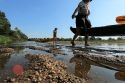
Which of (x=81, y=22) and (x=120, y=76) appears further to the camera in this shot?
(x=81, y=22)

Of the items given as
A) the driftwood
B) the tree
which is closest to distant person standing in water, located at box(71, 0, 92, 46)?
the driftwood

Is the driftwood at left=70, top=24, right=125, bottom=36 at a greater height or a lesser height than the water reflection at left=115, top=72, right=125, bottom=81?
greater

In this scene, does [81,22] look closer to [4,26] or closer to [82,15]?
[82,15]

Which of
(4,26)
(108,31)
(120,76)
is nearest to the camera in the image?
(120,76)

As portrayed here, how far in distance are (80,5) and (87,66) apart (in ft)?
30.6

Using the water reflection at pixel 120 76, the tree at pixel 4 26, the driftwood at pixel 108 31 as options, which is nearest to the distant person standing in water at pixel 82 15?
the driftwood at pixel 108 31

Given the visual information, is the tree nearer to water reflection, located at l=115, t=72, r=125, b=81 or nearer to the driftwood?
the driftwood

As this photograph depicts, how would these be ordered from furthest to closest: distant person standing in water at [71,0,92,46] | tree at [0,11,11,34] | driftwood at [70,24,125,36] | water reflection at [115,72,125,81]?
tree at [0,11,11,34] < distant person standing in water at [71,0,92,46] < driftwood at [70,24,125,36] < water reflection at [115,72,125,81]

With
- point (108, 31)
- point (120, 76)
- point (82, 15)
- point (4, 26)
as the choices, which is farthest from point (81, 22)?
point (4, 26)

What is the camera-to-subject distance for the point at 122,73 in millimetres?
5855

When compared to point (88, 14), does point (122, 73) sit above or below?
below

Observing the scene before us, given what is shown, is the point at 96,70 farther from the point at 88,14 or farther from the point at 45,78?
the point at 88,14

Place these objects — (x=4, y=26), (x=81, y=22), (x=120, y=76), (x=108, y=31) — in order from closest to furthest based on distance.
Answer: (x=120, y=76)
(x=108, y=31)
(x=81, y=22)
(x=4, y=26)

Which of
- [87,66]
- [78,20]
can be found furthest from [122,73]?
[78,20]
